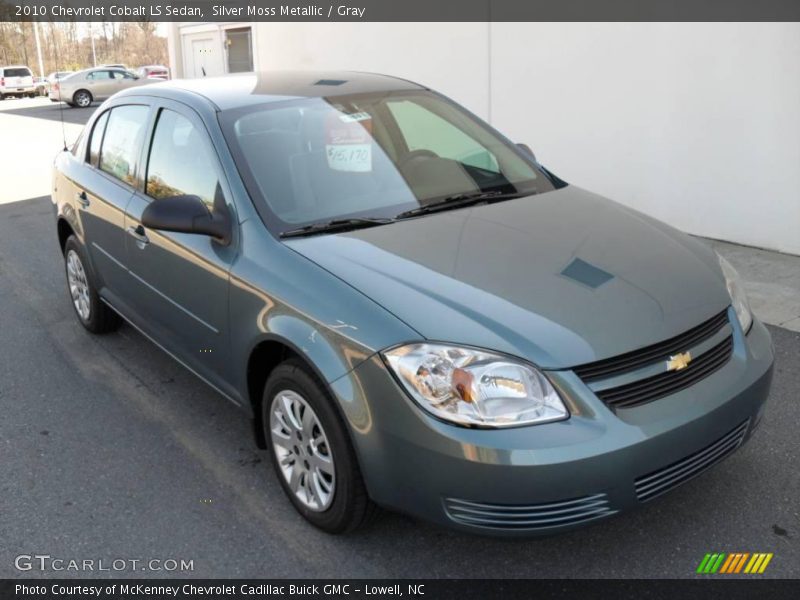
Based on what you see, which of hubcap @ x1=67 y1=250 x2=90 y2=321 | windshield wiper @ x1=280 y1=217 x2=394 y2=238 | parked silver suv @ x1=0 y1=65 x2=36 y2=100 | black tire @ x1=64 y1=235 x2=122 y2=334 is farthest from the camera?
parked silver suv @ x1=0 y1=65 x2=36 y2=100

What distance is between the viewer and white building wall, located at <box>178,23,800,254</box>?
614cm

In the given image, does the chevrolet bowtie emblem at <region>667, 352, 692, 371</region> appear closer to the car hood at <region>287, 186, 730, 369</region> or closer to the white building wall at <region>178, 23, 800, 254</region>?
the car hood at <region>287, 186, 730, 369</region>

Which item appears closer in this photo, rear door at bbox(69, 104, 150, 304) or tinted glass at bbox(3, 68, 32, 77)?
rear door at bbox(69, 104, 150, 304)

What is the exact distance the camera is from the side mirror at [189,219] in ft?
10.1

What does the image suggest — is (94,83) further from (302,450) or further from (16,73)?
(302,450)

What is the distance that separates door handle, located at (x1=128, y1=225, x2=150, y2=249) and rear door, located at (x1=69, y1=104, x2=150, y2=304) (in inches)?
6.3

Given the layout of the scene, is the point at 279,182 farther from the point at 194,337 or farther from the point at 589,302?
the point at 589,302

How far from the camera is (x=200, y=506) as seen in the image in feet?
10.3

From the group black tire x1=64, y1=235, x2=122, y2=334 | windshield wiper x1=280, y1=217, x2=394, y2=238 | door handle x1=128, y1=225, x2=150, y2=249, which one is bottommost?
black tire x1=64, y1=235, x2=122, y2=334

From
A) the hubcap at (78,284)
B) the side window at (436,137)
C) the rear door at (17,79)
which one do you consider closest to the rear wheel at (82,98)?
the rear door at (17,79)

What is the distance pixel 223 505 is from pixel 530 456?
1485 millimetres

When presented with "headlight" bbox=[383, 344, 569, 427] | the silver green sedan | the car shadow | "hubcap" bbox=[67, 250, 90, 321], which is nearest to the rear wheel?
the silver green sedan

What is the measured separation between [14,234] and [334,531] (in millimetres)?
6819

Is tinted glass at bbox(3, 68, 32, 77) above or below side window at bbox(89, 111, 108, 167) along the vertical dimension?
above
